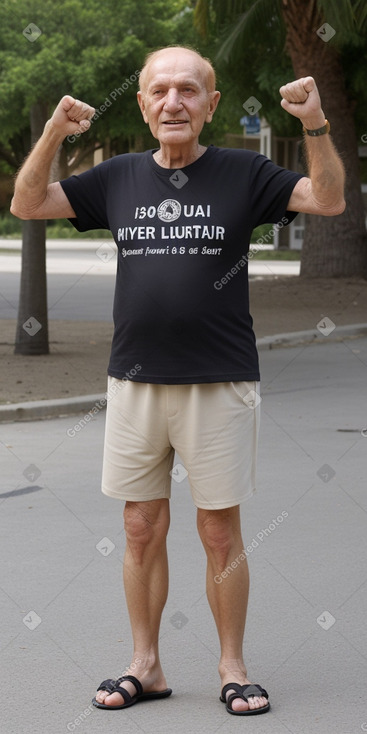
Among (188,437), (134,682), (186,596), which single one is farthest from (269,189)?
(186,596)

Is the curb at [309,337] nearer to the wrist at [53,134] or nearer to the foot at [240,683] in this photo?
the foot at [240,683]

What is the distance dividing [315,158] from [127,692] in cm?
181

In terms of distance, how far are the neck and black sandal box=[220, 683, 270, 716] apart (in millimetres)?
1673

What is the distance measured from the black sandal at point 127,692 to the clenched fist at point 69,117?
178 cm

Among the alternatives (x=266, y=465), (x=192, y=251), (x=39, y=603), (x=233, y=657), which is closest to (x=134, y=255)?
(x=192, y=251)

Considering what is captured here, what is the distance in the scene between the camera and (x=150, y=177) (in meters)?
4.07

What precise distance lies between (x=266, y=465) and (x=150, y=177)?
180 inches

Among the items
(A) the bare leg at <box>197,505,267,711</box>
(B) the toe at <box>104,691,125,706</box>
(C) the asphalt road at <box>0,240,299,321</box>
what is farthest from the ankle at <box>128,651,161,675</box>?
(C) the asphalt road at <box>0,240,299,321</box>

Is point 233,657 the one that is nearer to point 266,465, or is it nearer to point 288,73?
point 266,465

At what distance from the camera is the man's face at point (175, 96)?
3988 millimetres

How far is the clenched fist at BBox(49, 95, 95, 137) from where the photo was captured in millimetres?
3939

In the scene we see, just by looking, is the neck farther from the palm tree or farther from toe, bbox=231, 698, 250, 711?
the palm tree

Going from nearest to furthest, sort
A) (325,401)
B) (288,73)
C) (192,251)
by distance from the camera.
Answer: (192,251) < (325,401) < (288,73)

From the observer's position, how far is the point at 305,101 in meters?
3.82
